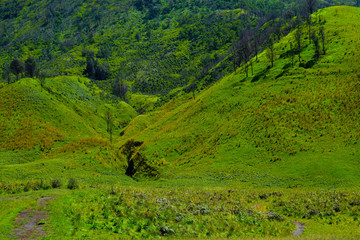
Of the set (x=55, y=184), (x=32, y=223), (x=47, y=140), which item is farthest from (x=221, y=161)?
(x=47, y=140)

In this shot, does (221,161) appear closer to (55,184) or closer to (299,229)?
(299,229)

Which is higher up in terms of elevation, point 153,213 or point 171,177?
point 153,213

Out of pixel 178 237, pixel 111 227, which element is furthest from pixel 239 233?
pixel 111 227

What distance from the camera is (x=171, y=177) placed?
201 ft

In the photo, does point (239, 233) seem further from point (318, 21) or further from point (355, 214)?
point (318, 21)

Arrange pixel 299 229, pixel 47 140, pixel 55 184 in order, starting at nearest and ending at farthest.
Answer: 1. pixel 299 229
2. pixel 55 184
3. pixel 47 140

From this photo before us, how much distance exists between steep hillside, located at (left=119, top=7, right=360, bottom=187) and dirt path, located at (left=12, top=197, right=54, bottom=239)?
122 ft

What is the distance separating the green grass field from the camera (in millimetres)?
24609

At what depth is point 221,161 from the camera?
65.1m

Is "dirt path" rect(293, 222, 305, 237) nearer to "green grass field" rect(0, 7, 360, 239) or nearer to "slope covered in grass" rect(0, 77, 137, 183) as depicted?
"green grass field" rect(0, 7, 360, 239)

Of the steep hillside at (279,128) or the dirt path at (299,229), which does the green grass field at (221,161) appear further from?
the dirt path at (299,229)

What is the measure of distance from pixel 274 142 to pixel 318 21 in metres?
94.9

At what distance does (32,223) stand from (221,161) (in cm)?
5047

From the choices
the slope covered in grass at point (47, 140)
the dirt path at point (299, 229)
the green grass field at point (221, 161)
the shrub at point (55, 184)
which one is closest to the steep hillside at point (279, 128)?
the green grass field at point (221, 161)
